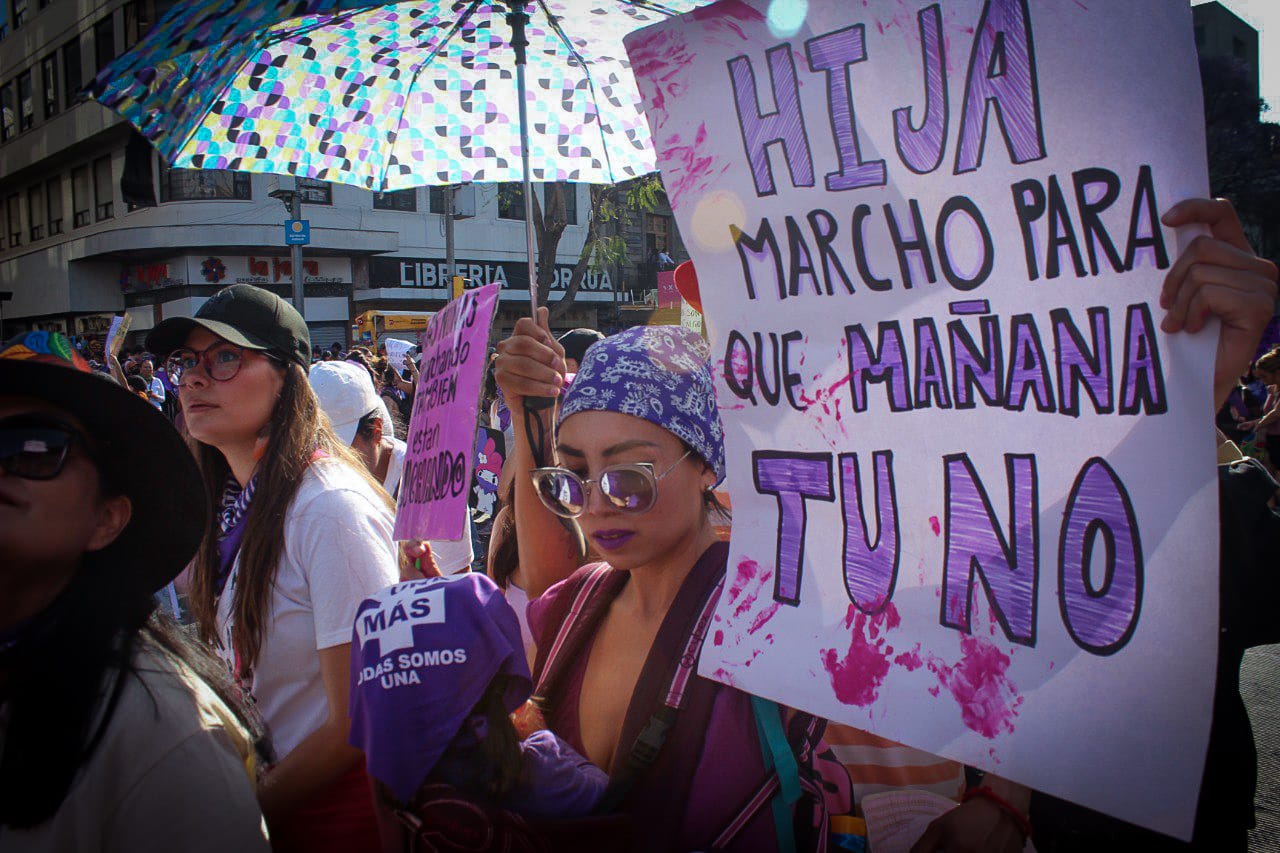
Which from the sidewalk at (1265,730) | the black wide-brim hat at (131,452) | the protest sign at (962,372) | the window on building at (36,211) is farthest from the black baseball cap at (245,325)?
the window on building at (36,211)

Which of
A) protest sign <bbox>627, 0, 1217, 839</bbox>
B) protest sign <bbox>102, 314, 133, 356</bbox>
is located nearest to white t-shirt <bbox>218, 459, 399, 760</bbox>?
protest sign <bbox>627, 0, 1217, 839</bbox>

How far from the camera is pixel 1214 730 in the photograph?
1.99 m

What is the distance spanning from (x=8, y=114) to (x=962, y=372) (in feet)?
163

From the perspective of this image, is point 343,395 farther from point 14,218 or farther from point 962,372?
point 14,218

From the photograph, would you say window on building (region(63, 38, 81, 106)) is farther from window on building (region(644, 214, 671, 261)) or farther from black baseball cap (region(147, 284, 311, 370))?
black baseball cap (region(147, 284, 311, 370))

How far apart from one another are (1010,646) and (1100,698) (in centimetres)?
13

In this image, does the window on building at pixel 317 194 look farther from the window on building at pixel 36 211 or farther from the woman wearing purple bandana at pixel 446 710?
the woman wearing purple bandana at pixel 446 710

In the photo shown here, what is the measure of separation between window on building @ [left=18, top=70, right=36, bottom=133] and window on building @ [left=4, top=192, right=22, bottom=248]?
316 cm

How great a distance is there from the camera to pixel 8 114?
3906cm

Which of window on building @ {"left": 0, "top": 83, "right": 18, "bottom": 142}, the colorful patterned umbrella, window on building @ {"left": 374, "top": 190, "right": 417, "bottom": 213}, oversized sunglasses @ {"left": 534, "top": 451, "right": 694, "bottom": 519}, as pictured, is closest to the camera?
oversized sunglasses @ {"left": 534, "top": 451, "right": 694, "bottom": 519}

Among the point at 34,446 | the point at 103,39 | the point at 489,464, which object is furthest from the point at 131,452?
the point at 103,39

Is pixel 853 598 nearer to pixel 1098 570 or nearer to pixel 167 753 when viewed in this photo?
pixel 1098 570

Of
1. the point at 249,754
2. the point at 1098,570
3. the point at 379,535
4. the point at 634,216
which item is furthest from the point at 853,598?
the point at 634,216

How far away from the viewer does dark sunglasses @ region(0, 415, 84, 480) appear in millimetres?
1289
